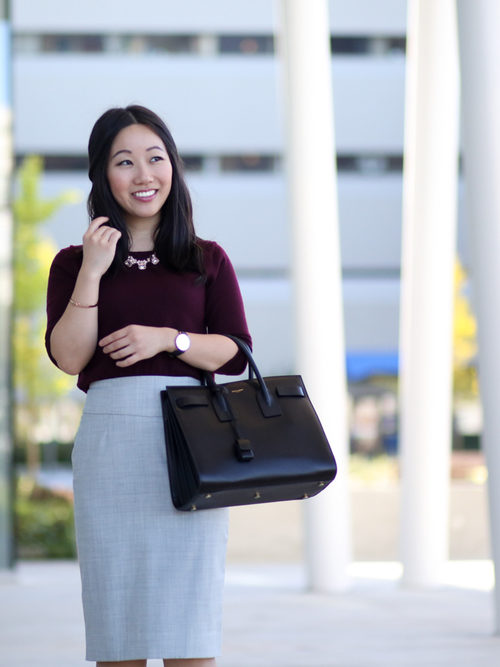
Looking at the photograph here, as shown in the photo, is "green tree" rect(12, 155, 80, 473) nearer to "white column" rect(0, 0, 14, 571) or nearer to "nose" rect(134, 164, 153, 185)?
"white column" rect(0, 0, 14, 571)

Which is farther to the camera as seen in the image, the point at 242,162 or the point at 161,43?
the point at 242,162


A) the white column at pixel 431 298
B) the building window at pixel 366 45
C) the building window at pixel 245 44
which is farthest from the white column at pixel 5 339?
the building window at pixel 366 45

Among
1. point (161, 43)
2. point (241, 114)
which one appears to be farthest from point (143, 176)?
point (161, 43)

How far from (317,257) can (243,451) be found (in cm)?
522

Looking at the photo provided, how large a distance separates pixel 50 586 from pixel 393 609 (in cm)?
301

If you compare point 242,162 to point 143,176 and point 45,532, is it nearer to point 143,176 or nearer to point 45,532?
point 45,532

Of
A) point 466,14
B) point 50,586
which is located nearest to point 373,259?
point 50,586

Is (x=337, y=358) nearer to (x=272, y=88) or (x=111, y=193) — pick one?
(x=111, y=193)

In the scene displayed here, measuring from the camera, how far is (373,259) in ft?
100

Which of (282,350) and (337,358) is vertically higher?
(337,358)

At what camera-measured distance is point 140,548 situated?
8.45 feet

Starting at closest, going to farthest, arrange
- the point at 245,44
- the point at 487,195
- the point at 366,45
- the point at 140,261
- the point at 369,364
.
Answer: the point at 140,261 < the point at 487,195 < the point at 369,364 < the point at 245,44 < the point at 366,45

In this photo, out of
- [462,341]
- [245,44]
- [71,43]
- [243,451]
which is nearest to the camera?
[243,451]

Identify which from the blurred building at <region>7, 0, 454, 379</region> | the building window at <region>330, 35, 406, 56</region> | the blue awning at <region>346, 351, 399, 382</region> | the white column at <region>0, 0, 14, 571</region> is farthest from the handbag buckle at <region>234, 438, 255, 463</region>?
the building window at <region>330, 35, 406, 56</region>
